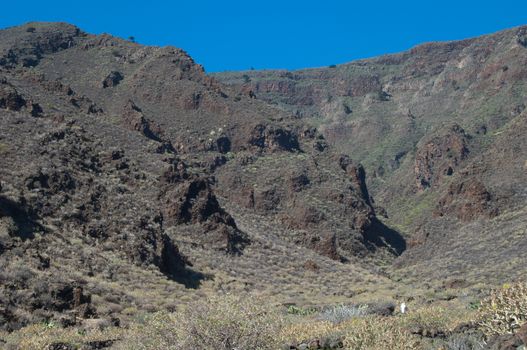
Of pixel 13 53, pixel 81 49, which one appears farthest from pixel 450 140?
pixel 13 53

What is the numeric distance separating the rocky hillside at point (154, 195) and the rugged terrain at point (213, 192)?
0.17m

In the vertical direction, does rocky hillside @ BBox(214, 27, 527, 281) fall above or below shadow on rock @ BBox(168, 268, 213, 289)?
above

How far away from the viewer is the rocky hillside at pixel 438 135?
5350 cm

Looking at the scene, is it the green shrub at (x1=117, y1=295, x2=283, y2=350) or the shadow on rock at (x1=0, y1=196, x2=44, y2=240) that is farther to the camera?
the shadow on rock at (x1=0, y1=196, x2=44, y2=240)

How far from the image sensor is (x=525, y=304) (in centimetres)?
1211

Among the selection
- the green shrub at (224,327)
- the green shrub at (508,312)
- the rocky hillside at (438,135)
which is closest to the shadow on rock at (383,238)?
the rocky hillside at (438,135)

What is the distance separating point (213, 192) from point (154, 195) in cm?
812

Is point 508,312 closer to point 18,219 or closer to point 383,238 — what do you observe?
point 18,219

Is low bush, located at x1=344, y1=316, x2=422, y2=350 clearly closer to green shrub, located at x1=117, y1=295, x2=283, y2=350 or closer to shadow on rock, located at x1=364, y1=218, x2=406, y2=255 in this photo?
green shrub, located at x1=117, y1=295, x2=283, y2=350

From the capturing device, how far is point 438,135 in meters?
97.4

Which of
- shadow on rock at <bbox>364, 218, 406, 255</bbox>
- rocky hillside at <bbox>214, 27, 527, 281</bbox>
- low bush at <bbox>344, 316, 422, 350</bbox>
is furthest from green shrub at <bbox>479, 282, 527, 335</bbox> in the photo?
shadow on rock at <bbox>364, 218, 406, 255</bbox>

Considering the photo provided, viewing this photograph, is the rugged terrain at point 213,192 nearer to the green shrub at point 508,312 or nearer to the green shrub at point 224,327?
the green shrub at point 224,327

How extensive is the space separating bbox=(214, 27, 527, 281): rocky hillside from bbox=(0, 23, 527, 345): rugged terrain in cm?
39

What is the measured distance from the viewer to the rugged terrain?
30.7 metres
